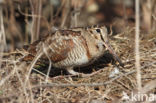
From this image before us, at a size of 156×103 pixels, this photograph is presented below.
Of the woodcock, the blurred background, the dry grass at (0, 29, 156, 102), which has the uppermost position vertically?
the blurred background

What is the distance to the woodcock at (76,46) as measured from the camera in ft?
12.9

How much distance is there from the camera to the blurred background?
5.15 m

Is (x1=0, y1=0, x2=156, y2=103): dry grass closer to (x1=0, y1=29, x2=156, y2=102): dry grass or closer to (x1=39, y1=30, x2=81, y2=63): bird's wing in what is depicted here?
(x1=0, y1=29, x2=156, y2=102): dry grass

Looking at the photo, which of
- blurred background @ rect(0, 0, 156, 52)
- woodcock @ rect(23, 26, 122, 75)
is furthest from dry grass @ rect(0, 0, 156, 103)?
blurred background @ rect(0, 0, 156, 52)

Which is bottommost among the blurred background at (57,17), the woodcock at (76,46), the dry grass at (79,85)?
the dry grass at (79,85)

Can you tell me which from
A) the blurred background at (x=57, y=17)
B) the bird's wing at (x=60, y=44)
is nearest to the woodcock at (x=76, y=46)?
the bird's wing at (x=60, y=44)

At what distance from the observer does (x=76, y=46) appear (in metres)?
3.93

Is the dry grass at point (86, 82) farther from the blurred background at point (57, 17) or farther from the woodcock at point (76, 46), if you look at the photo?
the blurred background at point (57, 17)

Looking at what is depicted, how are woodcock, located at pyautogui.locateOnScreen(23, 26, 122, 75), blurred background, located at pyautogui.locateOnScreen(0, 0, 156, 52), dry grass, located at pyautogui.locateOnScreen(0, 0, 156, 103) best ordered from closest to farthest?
1. dry grass, located at pyautogui.locateOnScreen(0, 0, 156, 103)
2. woodcock, located at pyautogui.locateOnScreen(23, 26, 122, 75)
3. blurred background, located at pyautogui.locateOnScreen(0, 0, 156, 52)

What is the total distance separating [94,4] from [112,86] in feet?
22.1

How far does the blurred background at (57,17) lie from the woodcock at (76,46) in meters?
0.54

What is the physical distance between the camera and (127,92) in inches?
136

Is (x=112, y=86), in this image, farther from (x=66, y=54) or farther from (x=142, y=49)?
(x=142, y=49)

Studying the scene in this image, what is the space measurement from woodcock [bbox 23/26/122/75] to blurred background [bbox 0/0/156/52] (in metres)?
0.54
